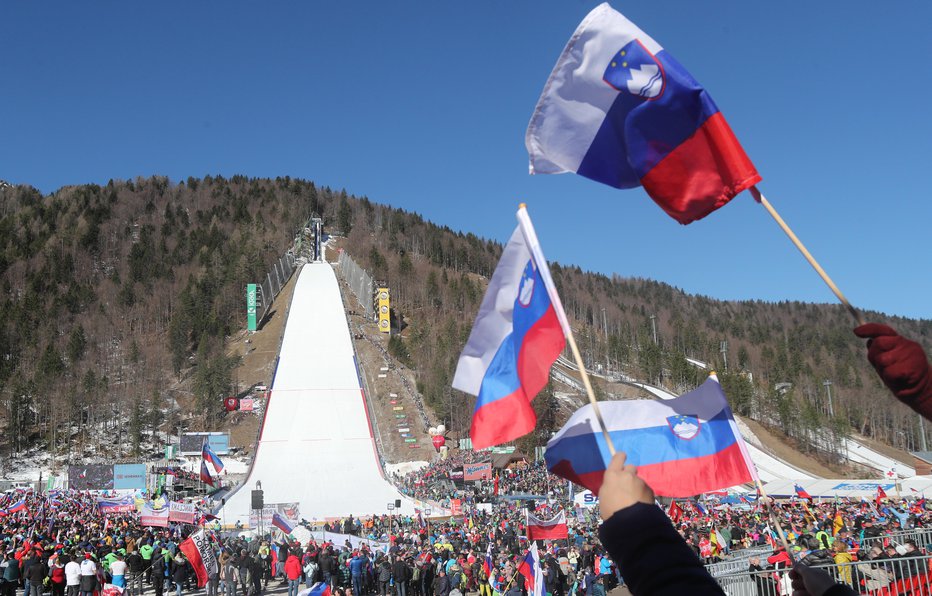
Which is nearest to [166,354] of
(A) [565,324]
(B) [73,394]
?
(B) [73,394]

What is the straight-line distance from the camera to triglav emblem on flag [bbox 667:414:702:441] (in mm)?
6039

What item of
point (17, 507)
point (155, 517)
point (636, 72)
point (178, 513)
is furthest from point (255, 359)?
point (636, 72)

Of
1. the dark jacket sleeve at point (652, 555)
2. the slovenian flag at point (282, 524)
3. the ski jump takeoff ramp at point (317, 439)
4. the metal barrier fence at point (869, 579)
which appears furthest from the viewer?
the ski jump takeoff ramp at point (317, 439)

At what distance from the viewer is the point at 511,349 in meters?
5.26

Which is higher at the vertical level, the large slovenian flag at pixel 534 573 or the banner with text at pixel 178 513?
the banner with text at pixel 178 513

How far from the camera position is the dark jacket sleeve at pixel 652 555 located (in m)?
1.50

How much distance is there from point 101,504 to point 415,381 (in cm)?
3500

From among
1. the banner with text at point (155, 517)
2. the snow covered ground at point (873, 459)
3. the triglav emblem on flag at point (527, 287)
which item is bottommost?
the snow covered ground at point (873, 459)

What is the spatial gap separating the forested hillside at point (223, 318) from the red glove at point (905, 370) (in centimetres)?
5119

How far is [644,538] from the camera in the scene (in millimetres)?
1614

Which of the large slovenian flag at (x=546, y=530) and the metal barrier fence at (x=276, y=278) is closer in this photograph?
the large slovenian flag at (x=546, y=530)

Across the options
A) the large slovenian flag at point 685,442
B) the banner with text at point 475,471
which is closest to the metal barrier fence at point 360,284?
the banner with text at point 475,471

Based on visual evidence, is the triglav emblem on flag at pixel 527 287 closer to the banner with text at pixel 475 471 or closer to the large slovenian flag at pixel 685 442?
the large slovenian flag at pixel 685 442

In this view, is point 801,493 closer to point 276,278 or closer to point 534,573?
point 534,573
